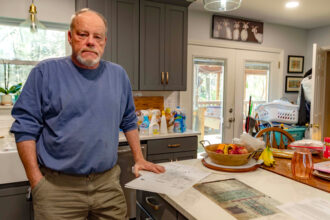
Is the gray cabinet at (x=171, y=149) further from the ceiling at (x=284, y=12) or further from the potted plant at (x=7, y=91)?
the ceiling at (x=284, y=12)

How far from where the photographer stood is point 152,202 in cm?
122

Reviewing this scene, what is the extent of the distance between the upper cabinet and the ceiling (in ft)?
1.76

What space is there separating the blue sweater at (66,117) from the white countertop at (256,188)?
1.35 ft

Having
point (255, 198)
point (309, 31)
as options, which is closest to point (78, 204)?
point (255, 198)

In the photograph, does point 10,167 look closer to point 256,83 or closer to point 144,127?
point 144,127

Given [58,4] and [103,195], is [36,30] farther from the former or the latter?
[103,195]

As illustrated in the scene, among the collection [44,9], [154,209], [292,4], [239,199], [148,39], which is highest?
[292,4]

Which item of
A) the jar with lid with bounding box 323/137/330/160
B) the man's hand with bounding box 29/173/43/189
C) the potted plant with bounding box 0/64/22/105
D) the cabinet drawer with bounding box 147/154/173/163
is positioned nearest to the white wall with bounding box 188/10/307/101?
the cabinet drawer with bounding box 147/154/173/163

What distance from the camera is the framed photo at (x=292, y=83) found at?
4.49 m

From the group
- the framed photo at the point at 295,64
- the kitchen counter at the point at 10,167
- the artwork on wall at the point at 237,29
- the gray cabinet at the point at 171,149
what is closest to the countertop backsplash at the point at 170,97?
the gray cabinet at the point at 171,149

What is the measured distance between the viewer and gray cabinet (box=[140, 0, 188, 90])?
284 cm

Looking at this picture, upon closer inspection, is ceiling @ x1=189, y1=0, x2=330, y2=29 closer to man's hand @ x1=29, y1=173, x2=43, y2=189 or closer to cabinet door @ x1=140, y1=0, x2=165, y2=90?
cabinet door @ x1=140, y1=0, x2=165, y2=90

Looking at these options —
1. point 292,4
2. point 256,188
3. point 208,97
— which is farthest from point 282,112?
point 256,188

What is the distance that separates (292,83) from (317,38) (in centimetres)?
88
